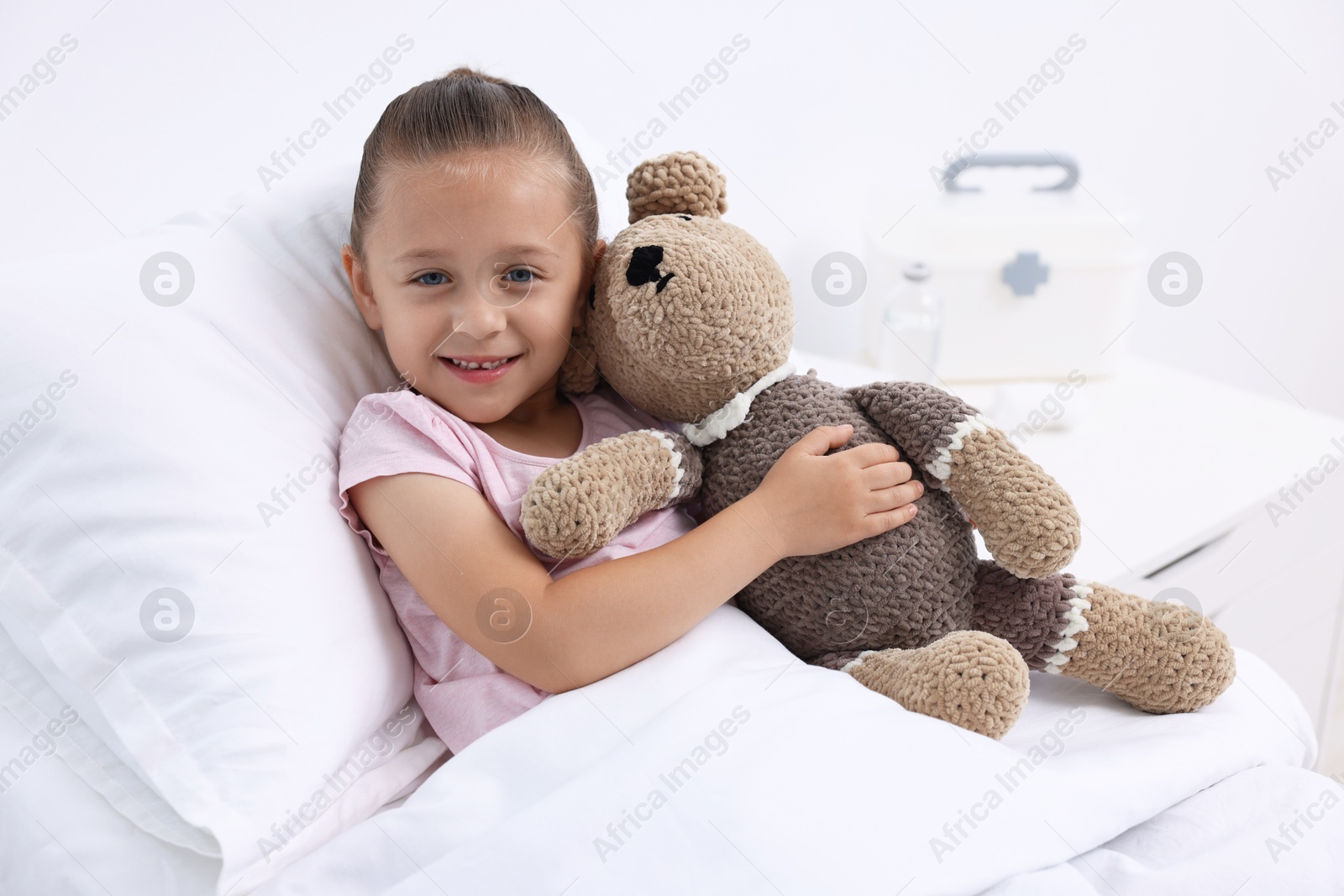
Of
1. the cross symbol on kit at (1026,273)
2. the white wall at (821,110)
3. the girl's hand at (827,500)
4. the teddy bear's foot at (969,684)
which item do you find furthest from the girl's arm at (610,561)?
the cross symbol on kit at (1026,273)

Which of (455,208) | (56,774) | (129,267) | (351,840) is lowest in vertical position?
(56,774)

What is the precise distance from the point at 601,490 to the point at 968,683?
0.28 meters

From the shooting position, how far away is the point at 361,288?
0.81 metres

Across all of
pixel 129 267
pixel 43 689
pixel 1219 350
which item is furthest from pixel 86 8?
pixel 1219 350

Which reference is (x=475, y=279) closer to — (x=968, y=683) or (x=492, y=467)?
(x=492, y=467)

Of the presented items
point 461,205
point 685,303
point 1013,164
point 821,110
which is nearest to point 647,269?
point 685,303

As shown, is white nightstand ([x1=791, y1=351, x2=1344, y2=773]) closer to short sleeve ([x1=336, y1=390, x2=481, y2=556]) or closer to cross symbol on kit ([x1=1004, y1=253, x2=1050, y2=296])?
cross symbol on kit ([x1=1004, y1=253, x2=1050, y2=296])

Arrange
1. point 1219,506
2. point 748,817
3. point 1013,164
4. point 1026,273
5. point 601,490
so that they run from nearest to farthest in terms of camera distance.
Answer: point 748,817
point 601,490
point 1219,506
point 1026,273
point 1013,164

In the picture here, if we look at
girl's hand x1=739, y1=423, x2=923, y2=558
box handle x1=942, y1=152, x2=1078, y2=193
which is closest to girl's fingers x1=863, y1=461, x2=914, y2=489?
girl's hand x1=739, y1=423, x2=923, y2=558

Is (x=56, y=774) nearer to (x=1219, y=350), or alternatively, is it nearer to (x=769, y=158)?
(x=769, y=158)

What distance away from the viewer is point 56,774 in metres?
0.64

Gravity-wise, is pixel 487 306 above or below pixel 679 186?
below

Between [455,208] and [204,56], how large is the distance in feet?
1.43

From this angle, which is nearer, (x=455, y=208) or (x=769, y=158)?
(x=455, y=208)
